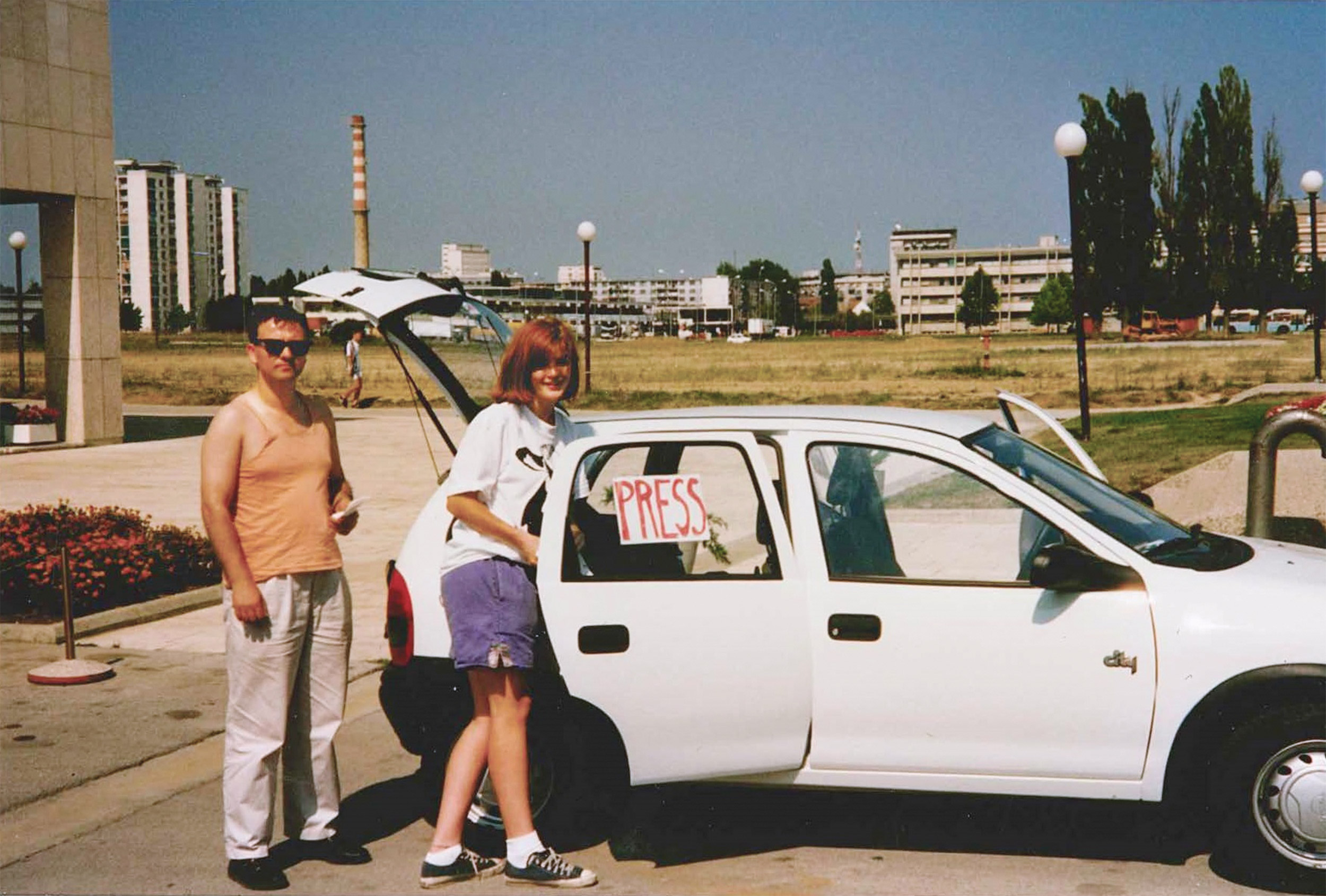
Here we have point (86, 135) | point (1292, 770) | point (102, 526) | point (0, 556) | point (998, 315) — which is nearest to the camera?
point (1292, 770)

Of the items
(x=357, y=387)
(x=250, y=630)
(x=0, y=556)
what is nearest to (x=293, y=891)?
(x=250, y=630)

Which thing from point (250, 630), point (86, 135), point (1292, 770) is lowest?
point (1292, 770)

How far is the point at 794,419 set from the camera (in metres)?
4.88

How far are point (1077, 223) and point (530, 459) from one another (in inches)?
587

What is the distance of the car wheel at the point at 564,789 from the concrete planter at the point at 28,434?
64.1ft

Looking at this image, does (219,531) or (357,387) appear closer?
(219,531)

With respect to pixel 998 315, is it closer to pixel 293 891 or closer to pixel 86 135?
pixel 86 135

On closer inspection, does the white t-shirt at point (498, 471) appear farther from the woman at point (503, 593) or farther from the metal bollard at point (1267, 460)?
the metal bollard at point (1267, 460)

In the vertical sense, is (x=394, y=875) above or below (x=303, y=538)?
below

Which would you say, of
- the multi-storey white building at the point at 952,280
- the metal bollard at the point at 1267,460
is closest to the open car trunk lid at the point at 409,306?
the metal bollard at the point at 1267,460

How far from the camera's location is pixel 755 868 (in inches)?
185

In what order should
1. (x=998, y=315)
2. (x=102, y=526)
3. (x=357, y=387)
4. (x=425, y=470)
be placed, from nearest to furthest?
(x=102, y=526) < (x=425, y=470) < (x=357, y=387) < (x=998, y=315)

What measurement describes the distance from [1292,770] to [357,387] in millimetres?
29587

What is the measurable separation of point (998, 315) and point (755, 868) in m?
173
